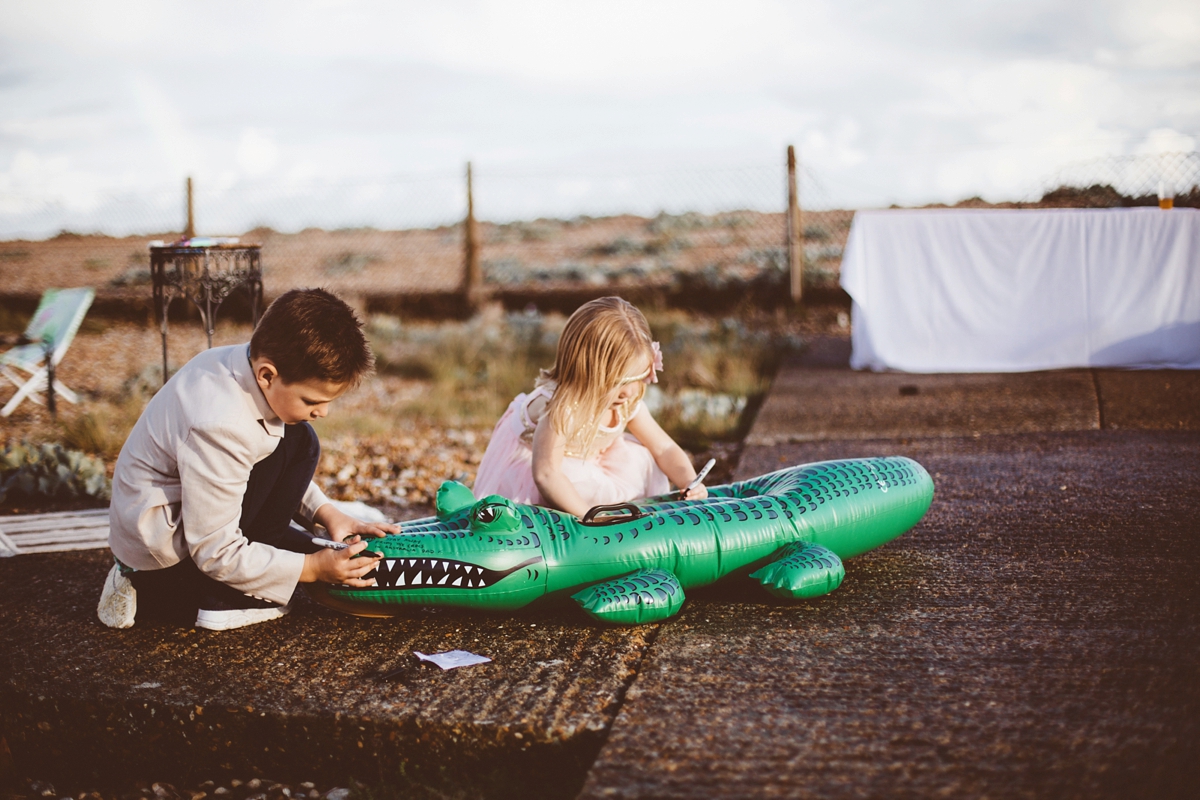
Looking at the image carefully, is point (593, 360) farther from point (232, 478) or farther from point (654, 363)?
point (232, 478)

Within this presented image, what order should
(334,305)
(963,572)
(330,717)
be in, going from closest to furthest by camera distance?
(330,717), (334,305), (963,572)

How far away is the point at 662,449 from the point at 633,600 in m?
1.06

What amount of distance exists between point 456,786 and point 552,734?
0.75 ft

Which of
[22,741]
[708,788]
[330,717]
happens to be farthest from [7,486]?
[708,788]

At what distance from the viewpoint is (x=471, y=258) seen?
10578 millimetres

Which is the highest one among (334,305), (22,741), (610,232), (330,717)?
(610,232)

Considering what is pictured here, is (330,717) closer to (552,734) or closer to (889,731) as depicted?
(552,734)

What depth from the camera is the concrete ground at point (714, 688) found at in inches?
67.2

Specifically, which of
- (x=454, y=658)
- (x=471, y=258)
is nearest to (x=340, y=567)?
(x=454, y=658)

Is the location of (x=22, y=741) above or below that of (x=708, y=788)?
below

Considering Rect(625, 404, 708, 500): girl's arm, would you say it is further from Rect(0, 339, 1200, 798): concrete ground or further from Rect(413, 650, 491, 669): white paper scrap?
Rect(413, 650, 491, 669): white paper scrap

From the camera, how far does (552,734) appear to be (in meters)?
1.88

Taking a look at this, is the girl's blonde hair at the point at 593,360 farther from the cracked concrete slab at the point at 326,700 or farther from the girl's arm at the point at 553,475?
the cracked concrete slab at the point at 326,700

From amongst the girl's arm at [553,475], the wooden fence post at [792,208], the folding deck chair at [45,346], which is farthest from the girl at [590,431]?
the wooden fence post at [792,208]
